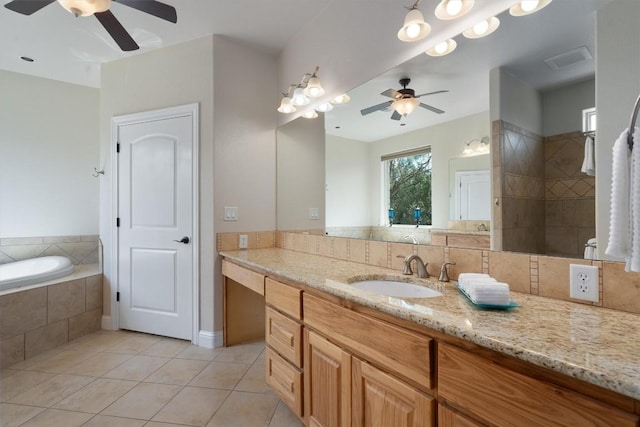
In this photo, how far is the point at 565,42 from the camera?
1.10 meters

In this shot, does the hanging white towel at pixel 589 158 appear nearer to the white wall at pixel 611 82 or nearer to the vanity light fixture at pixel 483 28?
the white wall at pixel 611 82

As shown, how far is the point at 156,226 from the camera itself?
274 centimetres

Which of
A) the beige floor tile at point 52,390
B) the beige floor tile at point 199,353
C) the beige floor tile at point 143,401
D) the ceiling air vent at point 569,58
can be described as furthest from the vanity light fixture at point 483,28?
the beige floor tile at point 52,390

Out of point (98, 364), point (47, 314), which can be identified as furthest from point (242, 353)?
point (47, 314)

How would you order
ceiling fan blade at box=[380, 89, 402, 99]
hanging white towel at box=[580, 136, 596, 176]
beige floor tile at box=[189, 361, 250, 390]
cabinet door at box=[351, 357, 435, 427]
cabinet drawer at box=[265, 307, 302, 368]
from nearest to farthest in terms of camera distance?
cabinet door at box=[351, 357, 435, 427]
hanging white towel at box=[580, 136, 596, 176]
cabinet drawer at box=[265, 307, 302, 368]
ceiling fan blade at box=[380, 89, 402, 99]
beige floor tile at box=[189, 361, 250, 390]

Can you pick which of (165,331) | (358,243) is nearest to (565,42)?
(358,243)

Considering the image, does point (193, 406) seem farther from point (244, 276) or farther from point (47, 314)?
point (47, 314)

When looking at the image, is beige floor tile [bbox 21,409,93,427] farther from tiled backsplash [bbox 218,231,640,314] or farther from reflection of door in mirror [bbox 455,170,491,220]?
reflection of door in mirror [bbox 455,170,491,220]

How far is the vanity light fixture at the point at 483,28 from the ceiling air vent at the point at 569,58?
0.89 ft

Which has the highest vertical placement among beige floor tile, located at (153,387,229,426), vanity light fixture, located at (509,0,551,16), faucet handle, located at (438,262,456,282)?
vanity light fixture, located at (509,0,551,16)

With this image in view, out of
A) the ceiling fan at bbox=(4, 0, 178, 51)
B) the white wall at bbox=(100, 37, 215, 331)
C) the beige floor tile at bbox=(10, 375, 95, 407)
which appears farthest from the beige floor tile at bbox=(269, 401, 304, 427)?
the ceiling fan at bbox=(4, 0, 178, 51)

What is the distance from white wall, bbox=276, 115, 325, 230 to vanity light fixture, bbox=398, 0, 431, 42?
1.02 meters

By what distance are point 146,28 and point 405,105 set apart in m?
2.22

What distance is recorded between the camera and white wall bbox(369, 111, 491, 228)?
55.4 inches
